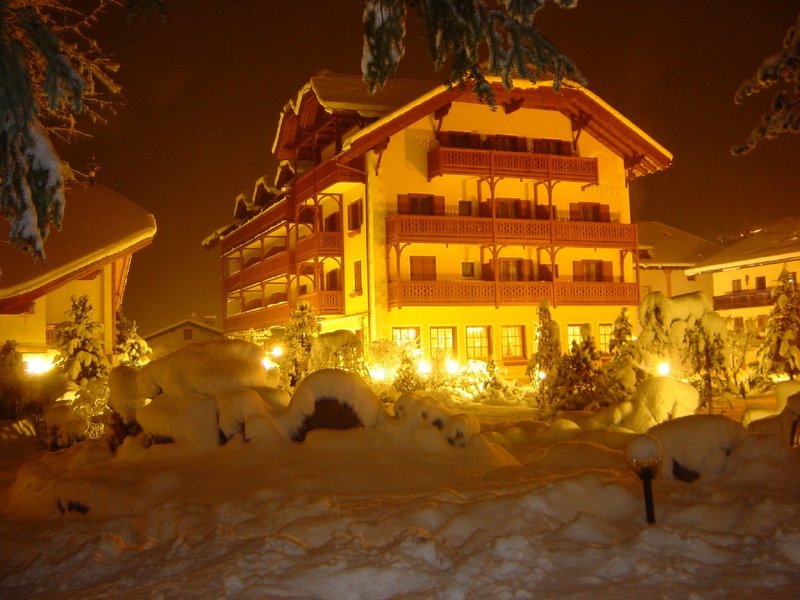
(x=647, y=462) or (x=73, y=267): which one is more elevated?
(x=73, y=267)

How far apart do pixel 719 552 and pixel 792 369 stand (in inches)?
780

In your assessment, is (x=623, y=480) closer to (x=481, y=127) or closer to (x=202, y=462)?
(x=202, y=462)

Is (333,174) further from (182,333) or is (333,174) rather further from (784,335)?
(182,333)

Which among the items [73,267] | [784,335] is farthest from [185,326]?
[784,335]

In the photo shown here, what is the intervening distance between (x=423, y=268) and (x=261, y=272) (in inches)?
503

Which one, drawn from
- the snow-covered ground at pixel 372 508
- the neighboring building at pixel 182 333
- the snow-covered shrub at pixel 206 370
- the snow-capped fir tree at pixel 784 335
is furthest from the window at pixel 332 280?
the neighboring building at pixel 182 333

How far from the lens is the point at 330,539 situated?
21.7ft

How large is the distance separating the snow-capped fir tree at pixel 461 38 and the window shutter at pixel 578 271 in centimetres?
3063

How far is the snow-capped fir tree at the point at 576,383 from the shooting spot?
63.4 ft

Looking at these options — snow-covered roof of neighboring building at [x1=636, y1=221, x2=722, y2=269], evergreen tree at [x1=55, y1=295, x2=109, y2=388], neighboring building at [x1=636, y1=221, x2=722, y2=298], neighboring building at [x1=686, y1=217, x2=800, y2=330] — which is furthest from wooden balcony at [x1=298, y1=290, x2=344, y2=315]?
neighboring building at [x1=636, y1=221, x2=722, y2=298]

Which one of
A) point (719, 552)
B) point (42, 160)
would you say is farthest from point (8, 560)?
point (719, 552)

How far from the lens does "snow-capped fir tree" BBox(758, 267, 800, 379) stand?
23219mm

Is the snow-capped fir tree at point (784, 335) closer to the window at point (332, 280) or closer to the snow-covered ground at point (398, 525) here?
the snow-covered ground at point (398, 525)

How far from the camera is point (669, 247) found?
5666cm
